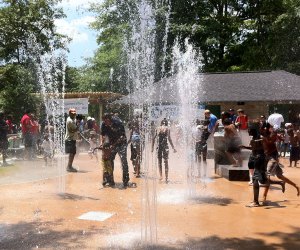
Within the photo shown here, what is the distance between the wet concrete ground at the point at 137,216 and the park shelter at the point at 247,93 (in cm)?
958

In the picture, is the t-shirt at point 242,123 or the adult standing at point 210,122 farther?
the t-shirt at point 242,123

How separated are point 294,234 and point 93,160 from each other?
9758 millimetres

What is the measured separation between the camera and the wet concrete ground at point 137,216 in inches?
217

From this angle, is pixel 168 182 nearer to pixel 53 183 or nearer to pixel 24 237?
pixel 53 183

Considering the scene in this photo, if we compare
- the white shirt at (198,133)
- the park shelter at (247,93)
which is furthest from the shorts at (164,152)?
the park shelter at (247,93)

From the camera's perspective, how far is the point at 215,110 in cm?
2356

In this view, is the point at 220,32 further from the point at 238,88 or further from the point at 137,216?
the point at 137,216

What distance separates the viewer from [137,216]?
678 centimetres

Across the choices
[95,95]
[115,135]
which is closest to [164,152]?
[115,135]

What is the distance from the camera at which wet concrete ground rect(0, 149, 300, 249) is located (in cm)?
550

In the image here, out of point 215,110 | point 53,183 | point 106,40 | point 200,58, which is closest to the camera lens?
point 53,183

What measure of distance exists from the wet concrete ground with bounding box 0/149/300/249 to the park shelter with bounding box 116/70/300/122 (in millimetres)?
9577

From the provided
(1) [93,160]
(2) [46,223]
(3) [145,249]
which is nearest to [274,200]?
(3) [145,249]

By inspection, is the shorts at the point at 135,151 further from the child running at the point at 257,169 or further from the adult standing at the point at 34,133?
the adult standing at the point at 34,133
